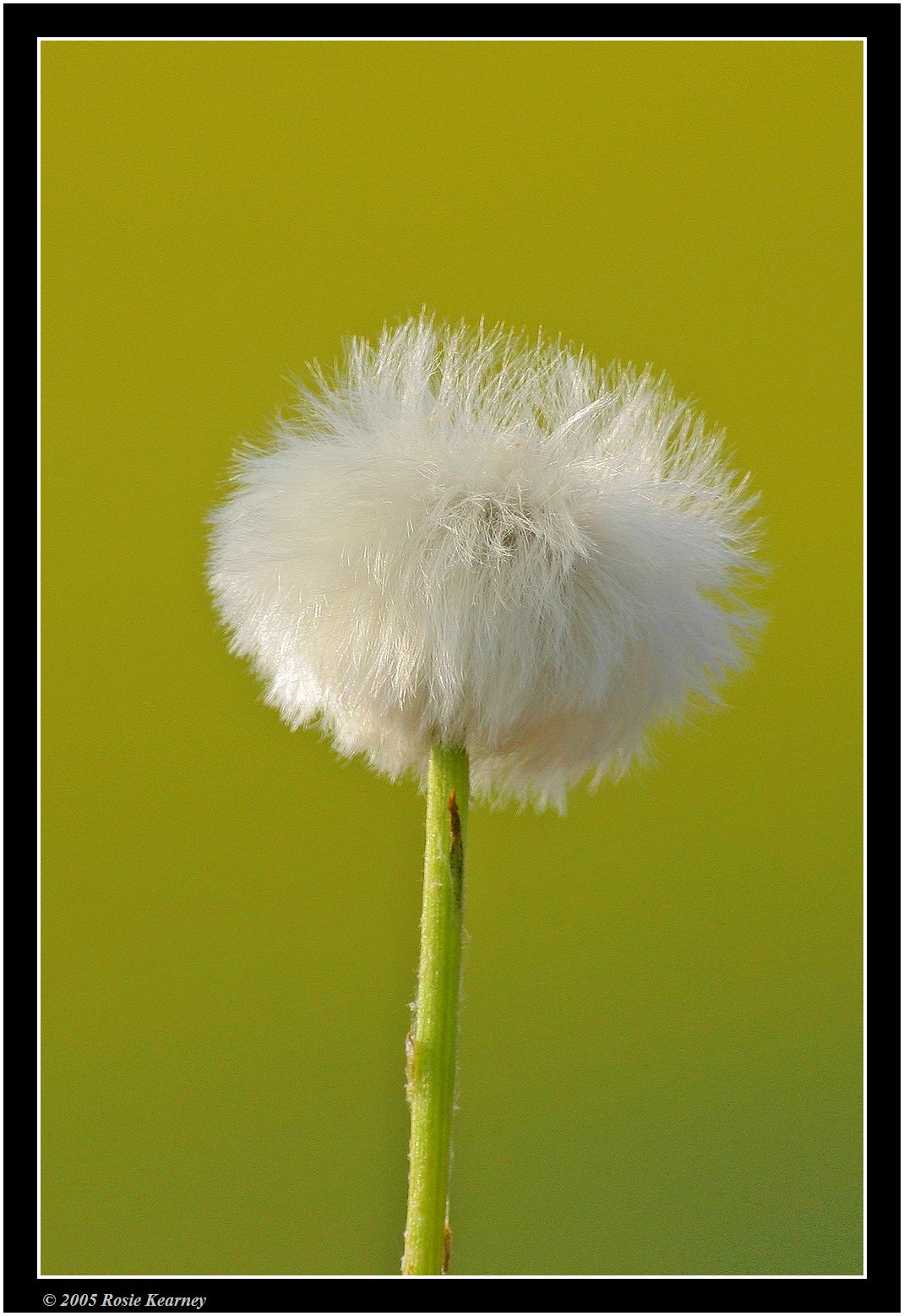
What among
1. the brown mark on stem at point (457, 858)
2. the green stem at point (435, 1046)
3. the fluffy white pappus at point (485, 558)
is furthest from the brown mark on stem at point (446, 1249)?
the fluffy white pappus at point (485, 558)

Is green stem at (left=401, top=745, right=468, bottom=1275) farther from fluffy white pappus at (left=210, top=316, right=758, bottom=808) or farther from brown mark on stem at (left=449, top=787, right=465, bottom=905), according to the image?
fluffy white pappus at (left=210, top=316, right=758, bottom=808)

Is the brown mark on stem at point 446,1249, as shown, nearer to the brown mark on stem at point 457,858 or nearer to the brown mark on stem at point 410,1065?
the brown mark on stem at point 410,1065

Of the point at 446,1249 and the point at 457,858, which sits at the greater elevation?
the point at 457,858

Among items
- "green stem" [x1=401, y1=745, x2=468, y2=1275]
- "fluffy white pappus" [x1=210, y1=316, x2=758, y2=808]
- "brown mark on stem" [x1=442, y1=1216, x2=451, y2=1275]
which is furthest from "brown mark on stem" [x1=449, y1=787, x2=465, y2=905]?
"brown mark on stem" [x1=442, y1=1216, x2=451, y2=1275]

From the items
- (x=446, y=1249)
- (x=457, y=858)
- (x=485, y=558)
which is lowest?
(x=446, y=1249)

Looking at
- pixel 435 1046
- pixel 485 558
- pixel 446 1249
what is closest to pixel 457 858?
pixel 435 1046

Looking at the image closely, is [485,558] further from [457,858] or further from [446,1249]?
[446,1249]

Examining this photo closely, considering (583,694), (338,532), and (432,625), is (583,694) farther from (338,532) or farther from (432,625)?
(338,532)
